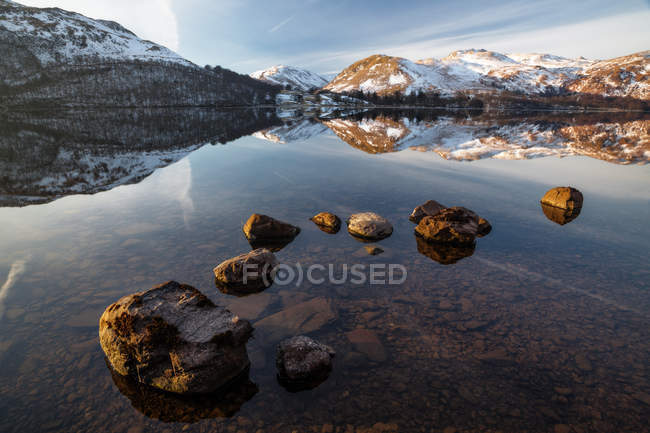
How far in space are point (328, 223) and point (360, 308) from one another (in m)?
6.61

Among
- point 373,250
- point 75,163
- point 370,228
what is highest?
point 370,228

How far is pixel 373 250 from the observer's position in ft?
42.9

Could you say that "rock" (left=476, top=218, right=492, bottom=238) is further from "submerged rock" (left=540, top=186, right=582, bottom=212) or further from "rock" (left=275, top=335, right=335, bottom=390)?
"rock" (left=275, top=335, right=335, bottom=390)

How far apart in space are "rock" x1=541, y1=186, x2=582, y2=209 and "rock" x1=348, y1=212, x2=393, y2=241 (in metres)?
11.5

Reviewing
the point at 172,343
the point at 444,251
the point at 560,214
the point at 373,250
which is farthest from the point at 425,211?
the point at 172,343

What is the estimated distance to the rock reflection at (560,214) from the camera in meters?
16.6

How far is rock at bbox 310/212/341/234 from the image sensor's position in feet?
49.7

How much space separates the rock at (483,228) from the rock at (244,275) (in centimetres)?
1092

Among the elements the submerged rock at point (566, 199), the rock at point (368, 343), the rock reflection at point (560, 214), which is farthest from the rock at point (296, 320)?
the submerged rock at point (566, 199)

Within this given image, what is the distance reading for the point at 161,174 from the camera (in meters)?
26.0

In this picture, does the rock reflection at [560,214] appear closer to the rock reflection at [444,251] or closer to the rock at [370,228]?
the rock reflection at [444,251]

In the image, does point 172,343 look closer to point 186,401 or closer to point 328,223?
point 186,401

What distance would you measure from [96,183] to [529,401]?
28228mm

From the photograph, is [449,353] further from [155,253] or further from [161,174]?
[161,174]
